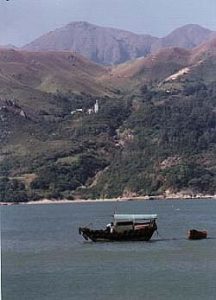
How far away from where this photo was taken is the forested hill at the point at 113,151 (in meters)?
144

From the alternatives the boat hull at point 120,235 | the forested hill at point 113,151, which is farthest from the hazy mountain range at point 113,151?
the boat hull at point 120,235

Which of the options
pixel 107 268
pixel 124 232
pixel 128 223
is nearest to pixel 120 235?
pixel 124 232

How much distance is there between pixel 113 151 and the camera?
509 feet

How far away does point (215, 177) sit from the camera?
5704 inches

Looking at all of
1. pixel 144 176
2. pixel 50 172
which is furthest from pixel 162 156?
pixel 50 172

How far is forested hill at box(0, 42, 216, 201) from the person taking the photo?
14412 cm

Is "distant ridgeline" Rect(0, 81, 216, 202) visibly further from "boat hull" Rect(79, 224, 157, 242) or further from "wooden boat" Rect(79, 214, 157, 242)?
"boat hull" Rect(79, 224, 157, 242)

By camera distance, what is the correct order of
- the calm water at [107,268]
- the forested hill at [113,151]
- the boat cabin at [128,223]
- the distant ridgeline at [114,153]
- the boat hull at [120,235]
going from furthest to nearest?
the forested hill at [113,151], the distant ridgeline at [114,153], the boat cabin at [128,223], the boat hull at [120,235], the calm water at [107,268]

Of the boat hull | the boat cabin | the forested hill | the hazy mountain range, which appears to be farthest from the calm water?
the forested hill

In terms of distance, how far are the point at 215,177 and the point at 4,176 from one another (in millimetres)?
36786

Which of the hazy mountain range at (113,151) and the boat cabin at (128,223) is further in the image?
the hazy mountain range at (113,151)

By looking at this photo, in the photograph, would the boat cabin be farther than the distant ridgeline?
No

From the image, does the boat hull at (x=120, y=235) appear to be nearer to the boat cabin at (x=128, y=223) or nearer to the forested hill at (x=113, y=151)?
the boat cabin at (x=128, y=223)

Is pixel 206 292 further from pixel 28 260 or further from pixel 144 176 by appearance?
pixel 144 176
